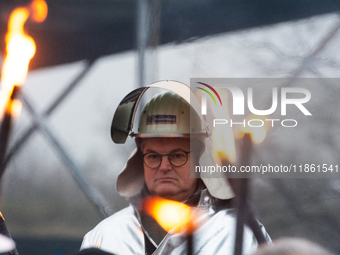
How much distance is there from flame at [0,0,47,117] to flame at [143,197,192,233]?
117cm

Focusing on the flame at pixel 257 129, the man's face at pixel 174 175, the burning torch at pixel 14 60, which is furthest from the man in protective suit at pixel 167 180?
the burning torch at pixel 14 60

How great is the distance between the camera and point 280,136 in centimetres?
149

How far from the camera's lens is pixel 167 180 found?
120cm

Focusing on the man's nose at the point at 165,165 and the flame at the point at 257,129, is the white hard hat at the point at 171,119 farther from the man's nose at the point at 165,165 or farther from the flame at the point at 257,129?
the flame at the point at 257,129

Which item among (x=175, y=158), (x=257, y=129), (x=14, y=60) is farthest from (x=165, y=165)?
(x=14, y=60)

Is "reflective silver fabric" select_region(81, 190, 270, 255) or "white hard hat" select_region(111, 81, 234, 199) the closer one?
"reflective silver fabric" select_region(81, 190, 270, 255)

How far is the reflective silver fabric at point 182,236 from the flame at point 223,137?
209mm

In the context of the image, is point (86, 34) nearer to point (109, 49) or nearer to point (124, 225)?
point (109, 49)

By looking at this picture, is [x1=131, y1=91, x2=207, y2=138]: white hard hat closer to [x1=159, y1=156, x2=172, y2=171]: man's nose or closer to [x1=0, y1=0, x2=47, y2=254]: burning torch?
[x1=159, y1=156, x2=172, y2=171]: man's nose

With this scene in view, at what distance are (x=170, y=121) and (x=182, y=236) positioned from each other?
416 mm

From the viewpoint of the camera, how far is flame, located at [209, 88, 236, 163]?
1.28 meters

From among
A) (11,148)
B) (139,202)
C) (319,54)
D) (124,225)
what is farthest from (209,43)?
(11,148)

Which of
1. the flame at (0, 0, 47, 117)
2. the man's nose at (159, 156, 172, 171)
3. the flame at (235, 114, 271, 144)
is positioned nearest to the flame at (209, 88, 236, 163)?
the flame at (235, 114, 271, 144)

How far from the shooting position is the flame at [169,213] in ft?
3.77
